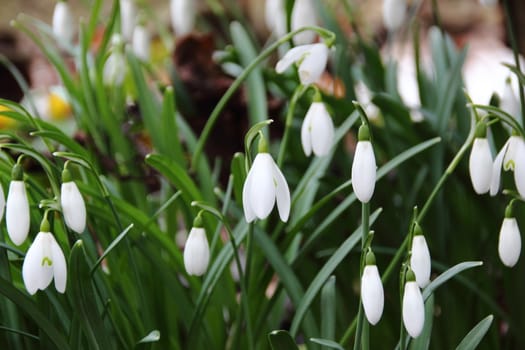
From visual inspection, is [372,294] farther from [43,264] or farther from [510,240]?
[43,264]

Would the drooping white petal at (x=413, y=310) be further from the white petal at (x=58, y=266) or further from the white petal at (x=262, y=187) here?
the white petal at (x=58, y=266)

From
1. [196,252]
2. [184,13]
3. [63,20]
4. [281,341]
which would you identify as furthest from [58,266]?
[184,13]

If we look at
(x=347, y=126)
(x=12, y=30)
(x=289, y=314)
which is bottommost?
(x=289, y=314)

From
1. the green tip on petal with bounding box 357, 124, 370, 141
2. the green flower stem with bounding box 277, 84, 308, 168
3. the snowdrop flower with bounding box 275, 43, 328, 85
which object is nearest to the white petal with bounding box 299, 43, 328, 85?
the snowdrop flower with bounding box 275, 43, 328, 85

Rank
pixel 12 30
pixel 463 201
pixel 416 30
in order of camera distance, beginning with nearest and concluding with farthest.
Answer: pixel 463 201, pixel 416 30, pixel 12 30

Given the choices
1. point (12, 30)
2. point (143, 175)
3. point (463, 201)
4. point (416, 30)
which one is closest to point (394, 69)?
point (416, 30)

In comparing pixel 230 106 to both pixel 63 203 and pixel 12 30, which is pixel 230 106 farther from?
pixel 12 30

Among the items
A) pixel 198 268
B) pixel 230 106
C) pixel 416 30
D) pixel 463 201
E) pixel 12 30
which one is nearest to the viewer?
pixel 198 268
